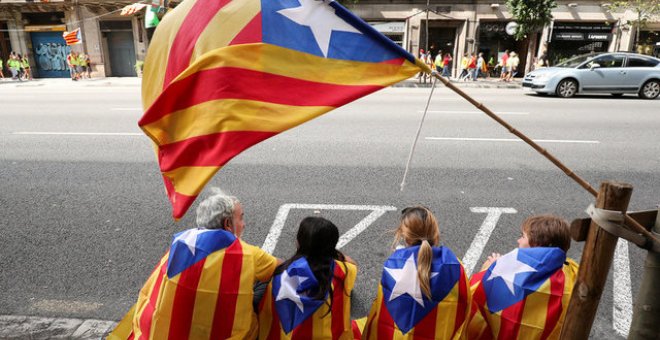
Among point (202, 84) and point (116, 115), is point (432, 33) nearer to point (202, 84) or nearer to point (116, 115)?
point (116, 115)

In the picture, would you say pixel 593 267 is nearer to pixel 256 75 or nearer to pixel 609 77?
pixel 256 75

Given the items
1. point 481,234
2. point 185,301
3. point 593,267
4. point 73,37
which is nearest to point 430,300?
point 593,267

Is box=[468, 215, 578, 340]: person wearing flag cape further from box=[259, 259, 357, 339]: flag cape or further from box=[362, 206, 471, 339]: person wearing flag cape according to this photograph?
box=[259, 259, 357, 339]: flag cape

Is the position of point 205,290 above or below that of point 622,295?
above

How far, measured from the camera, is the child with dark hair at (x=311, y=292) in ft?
7.61

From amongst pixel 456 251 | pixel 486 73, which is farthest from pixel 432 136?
pixel 486 73

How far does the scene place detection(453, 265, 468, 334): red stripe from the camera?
2303 mm

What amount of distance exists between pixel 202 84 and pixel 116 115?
33.2 feet

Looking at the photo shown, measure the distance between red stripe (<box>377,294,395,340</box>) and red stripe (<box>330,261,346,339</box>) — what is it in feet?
0.68

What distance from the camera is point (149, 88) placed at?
2609 millimetres

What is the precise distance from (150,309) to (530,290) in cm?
203

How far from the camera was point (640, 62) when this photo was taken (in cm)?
1485

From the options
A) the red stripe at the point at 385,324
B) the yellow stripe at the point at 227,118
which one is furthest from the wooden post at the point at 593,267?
the yellow stripe at the point at 227,118

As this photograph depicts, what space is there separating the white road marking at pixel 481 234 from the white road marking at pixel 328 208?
3.34 ft
